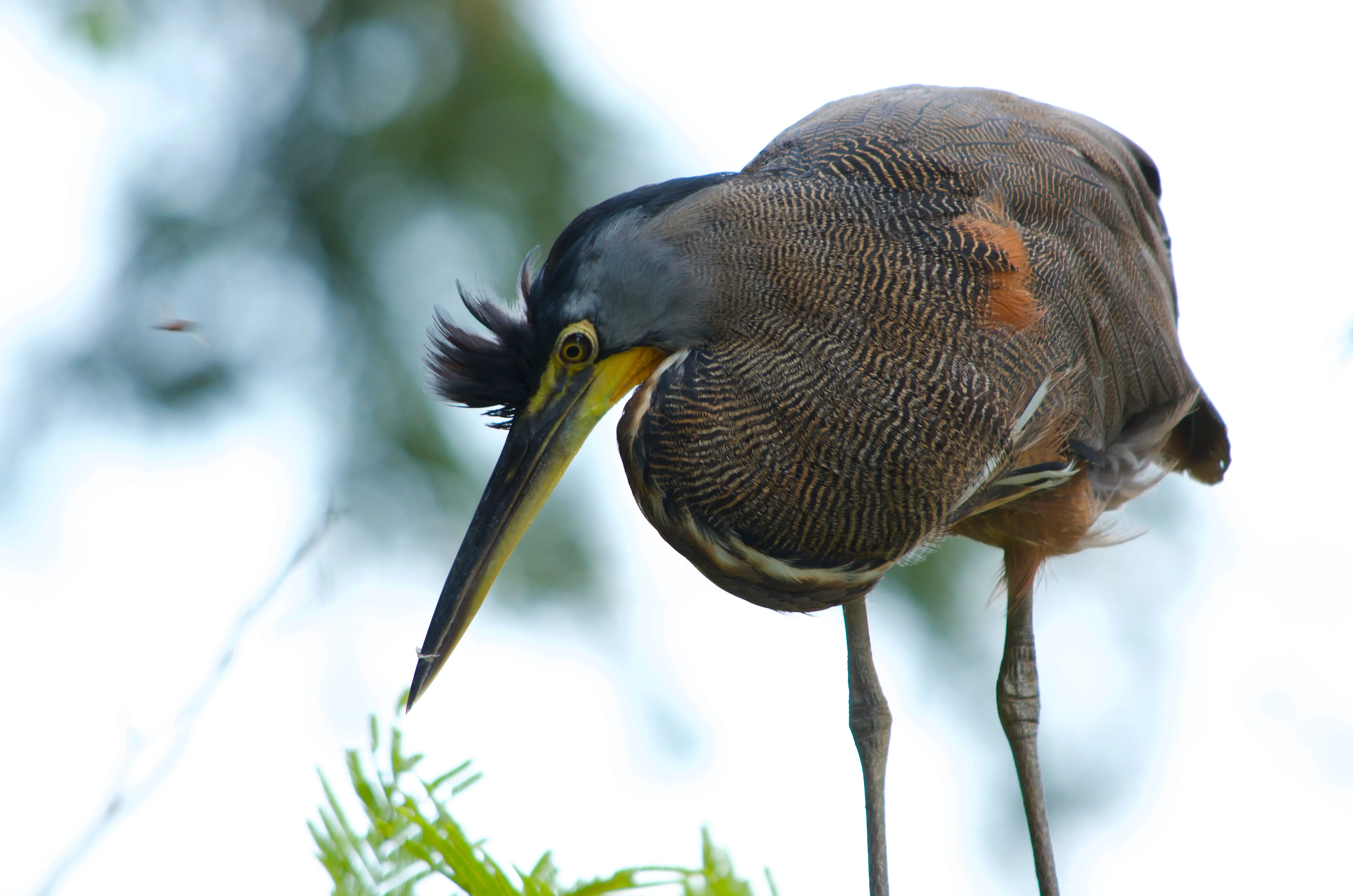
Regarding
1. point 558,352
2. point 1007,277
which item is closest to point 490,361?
point 558,352

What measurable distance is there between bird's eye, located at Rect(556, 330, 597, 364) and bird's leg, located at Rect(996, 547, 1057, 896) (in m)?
1.21

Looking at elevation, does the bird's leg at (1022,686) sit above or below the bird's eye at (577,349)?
below

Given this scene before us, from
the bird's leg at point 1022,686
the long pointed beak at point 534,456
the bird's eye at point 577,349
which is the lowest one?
the bird's leg at point 1022,686

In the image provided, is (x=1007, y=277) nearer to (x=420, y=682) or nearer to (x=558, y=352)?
(x=558, y=352)

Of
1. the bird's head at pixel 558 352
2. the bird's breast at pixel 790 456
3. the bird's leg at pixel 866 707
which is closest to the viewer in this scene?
the bird's breast at pixel 790 456

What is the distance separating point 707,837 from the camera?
65 centimetres

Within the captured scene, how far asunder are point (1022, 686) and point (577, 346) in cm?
151

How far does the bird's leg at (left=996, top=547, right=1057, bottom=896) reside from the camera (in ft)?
8.47

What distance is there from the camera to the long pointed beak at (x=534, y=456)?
1.79 m

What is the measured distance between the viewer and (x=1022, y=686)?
2.72 metres

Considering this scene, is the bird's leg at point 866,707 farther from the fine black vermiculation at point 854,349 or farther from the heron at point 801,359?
the fine black vermiculation at point 854,349

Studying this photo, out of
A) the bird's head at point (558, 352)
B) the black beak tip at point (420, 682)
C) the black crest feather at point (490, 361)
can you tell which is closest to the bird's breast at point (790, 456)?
the bird's head at point (558, 352)

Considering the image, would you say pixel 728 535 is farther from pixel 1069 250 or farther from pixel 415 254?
pixel 415 254

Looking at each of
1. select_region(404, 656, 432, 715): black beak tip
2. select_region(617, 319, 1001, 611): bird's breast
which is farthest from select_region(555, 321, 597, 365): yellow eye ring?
select_region(404, 656, 432, 715): black beak tip
